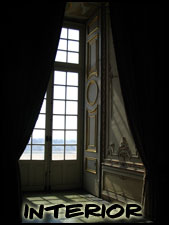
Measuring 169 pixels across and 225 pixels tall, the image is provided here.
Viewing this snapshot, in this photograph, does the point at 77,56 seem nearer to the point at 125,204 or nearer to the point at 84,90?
the point at 84,90

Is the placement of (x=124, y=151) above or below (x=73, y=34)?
below

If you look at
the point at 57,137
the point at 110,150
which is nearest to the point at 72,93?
the point at 57,137

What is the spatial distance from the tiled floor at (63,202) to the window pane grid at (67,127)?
2.67 ft

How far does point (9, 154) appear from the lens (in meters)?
2.93

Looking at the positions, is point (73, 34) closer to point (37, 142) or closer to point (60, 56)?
point (60, 56)

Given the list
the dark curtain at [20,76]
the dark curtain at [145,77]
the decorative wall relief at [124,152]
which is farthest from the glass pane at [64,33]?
the decorative wall relief at [124,152]

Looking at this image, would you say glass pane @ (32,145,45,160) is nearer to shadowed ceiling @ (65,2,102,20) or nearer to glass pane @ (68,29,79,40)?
glass pane @ (68,29,79,40)

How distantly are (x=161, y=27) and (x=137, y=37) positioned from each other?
1.10 ft

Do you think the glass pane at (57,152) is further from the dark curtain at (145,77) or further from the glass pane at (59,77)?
the dark curtain at (145,77)

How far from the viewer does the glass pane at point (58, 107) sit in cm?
551

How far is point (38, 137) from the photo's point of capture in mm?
5340

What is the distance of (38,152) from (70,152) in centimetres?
68

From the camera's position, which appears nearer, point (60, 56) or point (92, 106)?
point (92, 106)

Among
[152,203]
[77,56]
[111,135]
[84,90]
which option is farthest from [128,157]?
[77,56]
